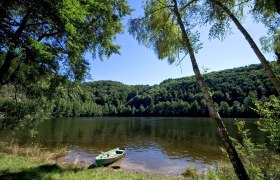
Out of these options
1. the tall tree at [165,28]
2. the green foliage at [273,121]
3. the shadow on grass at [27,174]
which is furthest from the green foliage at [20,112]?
the green foliage at [273,121]

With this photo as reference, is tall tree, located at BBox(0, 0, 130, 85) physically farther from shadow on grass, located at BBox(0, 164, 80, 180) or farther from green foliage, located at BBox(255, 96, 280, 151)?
green foliage, located at BBox(255, 96, 280, 151)

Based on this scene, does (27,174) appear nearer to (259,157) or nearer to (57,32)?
(57,32)

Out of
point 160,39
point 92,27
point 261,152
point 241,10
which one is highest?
point 92,27

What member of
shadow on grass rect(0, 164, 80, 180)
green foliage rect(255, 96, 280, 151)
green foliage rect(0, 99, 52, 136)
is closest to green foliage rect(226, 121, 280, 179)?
green foliage rect(255, 96, 280, 151)

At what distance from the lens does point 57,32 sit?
11.6 metres

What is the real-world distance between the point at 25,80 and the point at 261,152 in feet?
42.8

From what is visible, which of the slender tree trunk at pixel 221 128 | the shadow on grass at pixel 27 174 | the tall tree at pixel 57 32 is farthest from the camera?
the shadow on grass at pixel 27 174

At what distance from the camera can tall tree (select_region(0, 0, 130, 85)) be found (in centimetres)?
887

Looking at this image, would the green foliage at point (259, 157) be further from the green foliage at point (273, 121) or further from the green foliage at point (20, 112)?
the green foliage at point (20, 112)

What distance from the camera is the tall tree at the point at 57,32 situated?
8.87 meters

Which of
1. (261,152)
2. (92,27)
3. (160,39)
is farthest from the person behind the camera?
(92,27)

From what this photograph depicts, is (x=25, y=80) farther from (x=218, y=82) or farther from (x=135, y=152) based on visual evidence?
(x=218, y=82)

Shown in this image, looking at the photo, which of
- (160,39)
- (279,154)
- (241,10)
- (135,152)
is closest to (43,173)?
(160,39)

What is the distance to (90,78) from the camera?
13.5 meters
